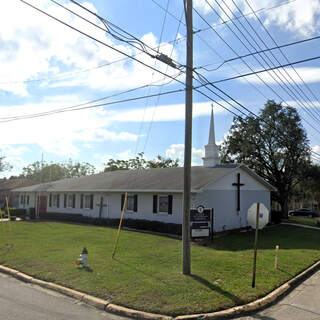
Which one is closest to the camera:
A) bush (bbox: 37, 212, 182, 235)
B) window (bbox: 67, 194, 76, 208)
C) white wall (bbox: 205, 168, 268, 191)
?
bush (bbox: 37, 212, 182, 235)

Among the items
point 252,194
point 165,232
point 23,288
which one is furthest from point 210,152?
point 23,288

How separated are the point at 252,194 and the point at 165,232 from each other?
8.98 meters

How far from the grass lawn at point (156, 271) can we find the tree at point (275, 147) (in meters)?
22.9

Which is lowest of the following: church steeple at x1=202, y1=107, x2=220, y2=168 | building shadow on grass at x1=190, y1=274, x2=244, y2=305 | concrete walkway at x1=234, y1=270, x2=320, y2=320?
concrete walkway at x1=234, y1=270, x2=320, y2=320

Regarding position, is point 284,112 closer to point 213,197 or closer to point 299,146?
point 299,146

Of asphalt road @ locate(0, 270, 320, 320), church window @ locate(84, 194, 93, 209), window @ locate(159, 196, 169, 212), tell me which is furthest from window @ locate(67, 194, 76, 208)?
asphalt road @ locate(0, 270, 320, 320)

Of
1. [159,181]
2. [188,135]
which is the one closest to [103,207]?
[159,181]

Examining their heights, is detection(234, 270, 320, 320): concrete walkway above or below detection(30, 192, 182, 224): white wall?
below

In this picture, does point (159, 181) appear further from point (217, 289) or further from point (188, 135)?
point (217, 289)

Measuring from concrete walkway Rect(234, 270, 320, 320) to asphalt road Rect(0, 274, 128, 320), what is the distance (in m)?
3.09

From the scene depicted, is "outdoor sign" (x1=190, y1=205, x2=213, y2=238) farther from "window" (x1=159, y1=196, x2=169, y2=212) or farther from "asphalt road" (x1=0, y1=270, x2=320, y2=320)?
"window" (x1=159, y1=196, x2=169, y2=212)

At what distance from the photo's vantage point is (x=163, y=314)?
6.33 metres

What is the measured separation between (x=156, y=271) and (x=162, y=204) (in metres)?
11.7

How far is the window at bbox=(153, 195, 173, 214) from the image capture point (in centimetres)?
2020
